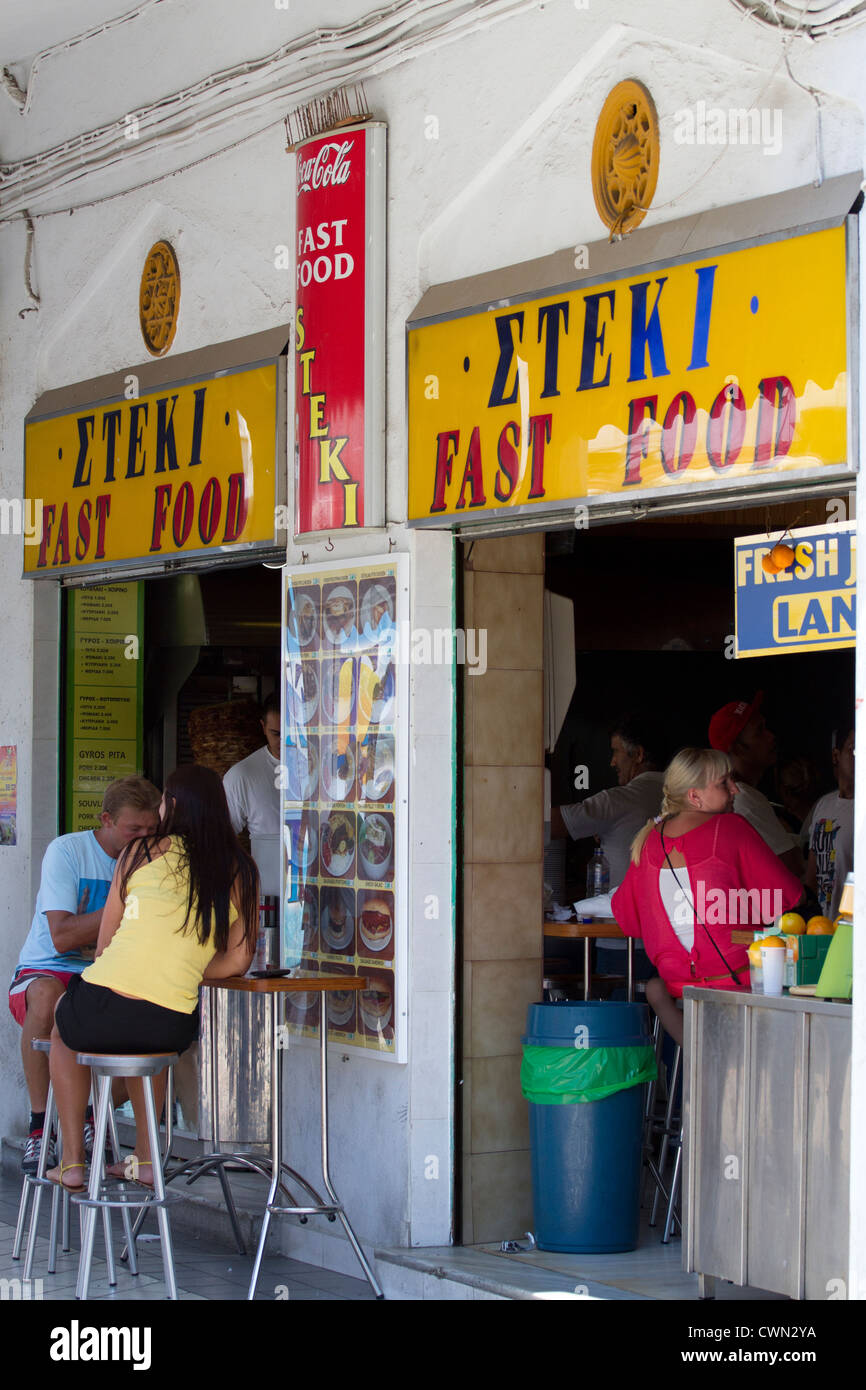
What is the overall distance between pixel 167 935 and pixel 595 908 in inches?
73.0

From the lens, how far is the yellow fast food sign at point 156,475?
688 centimetres

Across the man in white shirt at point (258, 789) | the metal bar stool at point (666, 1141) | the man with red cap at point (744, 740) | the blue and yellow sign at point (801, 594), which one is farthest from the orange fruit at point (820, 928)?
the man in white shirt at point (258, 789)

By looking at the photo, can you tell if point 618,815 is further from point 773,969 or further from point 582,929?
point 773,969

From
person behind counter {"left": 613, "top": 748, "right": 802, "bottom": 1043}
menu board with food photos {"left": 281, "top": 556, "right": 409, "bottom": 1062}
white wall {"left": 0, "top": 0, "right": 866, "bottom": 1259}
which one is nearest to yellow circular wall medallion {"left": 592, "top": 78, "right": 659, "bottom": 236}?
white wall {"left": 0, "top": 0, "right": 866, "bottom": 1259}

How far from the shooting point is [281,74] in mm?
6762

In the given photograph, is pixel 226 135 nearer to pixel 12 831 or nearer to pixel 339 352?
pixel 339 352

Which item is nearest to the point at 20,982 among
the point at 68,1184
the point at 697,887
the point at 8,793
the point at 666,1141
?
the point at 68,1184

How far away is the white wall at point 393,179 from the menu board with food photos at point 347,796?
0.32ft

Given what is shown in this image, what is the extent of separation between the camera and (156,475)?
24.7 feet

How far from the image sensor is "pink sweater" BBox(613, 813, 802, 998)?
589 cm

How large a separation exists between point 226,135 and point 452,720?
2.73 meters

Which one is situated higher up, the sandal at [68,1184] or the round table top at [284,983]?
the round table top at [284,983]

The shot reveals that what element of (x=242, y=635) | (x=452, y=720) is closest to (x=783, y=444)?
(x=452, y=720)

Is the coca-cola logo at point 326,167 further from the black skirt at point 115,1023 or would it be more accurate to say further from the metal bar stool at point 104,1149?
the metal bar stool at point 104,1149
